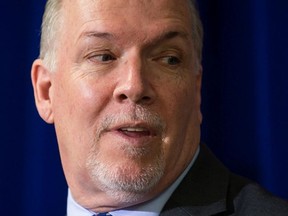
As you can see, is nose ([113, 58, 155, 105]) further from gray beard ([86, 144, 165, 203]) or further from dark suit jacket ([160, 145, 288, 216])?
dark suit jacket ([160, 145, 288, 216])

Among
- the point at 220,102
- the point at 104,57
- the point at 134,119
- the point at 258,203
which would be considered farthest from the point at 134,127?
the point at 220,102

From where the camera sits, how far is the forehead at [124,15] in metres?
1.26

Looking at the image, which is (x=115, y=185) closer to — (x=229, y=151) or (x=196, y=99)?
(x=196, y=99)

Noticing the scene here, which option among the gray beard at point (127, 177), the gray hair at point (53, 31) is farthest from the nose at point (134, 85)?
the gray hair at point (53, 31)

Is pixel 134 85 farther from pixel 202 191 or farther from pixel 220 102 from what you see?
pixel 220 102

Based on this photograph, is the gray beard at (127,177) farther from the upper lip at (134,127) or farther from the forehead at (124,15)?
the forehead at (124,15)

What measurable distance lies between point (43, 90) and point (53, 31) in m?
0.17

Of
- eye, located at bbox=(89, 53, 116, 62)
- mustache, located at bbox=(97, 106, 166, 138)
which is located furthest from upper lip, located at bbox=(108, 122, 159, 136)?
eye, located at bbox=(89, 53, 116, 62)

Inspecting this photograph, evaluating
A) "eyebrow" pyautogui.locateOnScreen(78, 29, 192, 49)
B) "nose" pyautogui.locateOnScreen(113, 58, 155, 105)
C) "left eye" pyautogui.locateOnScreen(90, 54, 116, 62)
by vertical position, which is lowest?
"nose" pyautogui.locateOnScreen(113, 58, 155, 105)

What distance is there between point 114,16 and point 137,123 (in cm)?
27

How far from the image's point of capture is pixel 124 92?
1.21m

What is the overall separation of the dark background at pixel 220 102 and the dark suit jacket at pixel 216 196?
13.1 inches

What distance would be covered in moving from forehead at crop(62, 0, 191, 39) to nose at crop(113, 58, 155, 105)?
0.09m

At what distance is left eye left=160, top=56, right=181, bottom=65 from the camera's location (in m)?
1.32
